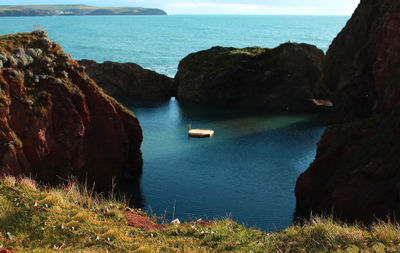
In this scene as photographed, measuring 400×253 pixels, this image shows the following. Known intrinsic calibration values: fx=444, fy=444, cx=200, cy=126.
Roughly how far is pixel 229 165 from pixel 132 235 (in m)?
28.1

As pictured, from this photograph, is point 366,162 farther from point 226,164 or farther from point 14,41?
point 14,41

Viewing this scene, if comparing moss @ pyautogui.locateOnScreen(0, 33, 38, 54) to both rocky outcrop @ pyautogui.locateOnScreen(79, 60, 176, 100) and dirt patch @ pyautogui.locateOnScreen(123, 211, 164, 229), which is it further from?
rocky outcrop @ pyautogui.locateOnScreen(79, 60, 176, 100)

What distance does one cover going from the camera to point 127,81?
8300 centimetres

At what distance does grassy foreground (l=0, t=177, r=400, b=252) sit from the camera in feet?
39.1

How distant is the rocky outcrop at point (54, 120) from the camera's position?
28.2 meters

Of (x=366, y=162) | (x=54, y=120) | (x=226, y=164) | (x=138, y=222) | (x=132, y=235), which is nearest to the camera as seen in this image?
(x=132, y=235)

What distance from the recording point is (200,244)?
12.6 meters

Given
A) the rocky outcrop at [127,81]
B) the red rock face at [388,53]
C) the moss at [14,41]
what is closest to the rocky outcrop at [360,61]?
the red rock face at [388,53]

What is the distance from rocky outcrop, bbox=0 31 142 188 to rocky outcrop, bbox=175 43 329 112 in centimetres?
3881

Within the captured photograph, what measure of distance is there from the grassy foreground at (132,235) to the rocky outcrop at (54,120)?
11769 millimetres

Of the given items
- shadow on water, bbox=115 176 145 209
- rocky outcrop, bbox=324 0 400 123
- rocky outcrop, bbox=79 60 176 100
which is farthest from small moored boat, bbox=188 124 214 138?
rocky outcrop, bbox=79 60 176 100

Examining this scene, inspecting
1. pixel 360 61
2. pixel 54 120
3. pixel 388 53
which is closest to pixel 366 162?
pixel 388 53

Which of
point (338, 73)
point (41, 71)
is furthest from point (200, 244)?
point (338, 73)

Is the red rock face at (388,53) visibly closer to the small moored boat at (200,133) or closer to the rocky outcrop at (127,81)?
the small moored boat at (200,133)
